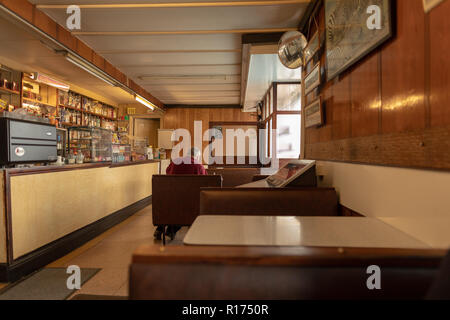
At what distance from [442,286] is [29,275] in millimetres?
3209

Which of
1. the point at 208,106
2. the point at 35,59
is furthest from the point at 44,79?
→ the point at 208,106

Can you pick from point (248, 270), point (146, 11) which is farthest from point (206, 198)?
point (146, 11)

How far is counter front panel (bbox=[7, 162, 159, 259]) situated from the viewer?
2.56 m

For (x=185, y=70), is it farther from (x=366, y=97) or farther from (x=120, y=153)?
(x=366, y=97)

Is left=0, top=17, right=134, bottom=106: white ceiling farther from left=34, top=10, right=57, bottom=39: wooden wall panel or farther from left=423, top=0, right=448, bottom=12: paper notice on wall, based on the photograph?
left=423, top=0, right=448, bottom=12: paper notice on wall

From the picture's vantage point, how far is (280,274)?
699mm

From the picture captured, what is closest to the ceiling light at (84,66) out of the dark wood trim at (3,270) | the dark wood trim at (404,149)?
the dark wood trim at (3,270)

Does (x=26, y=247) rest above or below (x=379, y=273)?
below

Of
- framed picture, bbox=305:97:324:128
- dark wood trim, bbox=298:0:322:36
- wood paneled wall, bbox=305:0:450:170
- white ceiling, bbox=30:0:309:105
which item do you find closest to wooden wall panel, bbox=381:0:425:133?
wood paneled wall, bbox=305:0:450:170

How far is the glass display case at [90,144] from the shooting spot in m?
4.28

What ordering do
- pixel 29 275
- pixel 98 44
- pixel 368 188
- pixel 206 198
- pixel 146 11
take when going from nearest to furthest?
pixel 368 188 < pixel 206 198 < pixel 29 275 < pixel 146 11 < pixel 98 44

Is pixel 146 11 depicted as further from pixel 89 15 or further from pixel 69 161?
pixel 69 161

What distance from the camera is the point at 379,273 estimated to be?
69 cm

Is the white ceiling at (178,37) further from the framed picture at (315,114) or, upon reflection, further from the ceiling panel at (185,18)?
the framed picture at (315,114)
